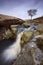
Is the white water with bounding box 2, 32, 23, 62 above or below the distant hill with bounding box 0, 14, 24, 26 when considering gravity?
below

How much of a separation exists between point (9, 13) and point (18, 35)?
0.39 metres

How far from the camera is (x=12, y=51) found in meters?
1.46

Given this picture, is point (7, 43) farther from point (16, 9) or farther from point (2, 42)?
point (16, 9)

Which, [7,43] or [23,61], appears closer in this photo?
[23,61]

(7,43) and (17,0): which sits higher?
(17,0)

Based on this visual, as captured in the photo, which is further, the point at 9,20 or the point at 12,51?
the point at 12,51

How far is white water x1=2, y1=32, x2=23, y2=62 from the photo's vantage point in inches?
51.9

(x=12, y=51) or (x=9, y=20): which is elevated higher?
(x=9, y=20)

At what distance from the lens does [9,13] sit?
136 cm

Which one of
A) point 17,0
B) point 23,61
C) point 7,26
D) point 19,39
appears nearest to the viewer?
point 23,61

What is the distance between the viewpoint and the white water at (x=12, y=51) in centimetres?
132

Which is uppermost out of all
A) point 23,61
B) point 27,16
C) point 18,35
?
point 27,16

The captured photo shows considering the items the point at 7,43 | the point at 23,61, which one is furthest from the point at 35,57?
the point at 7,43

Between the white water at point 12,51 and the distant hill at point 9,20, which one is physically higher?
the distant hill at point 9,20
